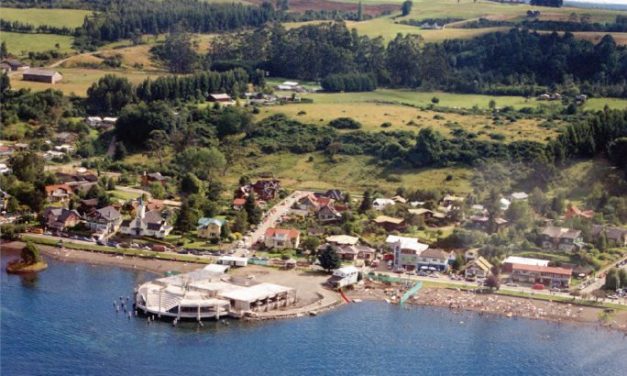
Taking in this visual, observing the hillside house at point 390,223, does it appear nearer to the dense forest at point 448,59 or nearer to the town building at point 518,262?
the town building at point 518,262

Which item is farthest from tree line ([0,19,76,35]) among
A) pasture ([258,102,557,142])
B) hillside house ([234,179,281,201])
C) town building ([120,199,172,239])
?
town building ([120,199,172,239])

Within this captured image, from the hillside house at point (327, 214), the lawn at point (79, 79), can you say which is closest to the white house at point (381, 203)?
the hillside house at point (327, 214)

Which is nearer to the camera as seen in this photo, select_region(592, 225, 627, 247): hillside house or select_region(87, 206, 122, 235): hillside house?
select_region(592, 225, 627, 247): hillside house

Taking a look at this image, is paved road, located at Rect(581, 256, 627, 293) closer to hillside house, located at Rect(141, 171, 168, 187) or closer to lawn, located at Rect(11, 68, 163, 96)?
hillside house, located at Rect(141, 171, 168, 187)

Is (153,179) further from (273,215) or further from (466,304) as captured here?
(466,304)

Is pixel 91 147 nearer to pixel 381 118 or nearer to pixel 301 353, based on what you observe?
pixel 381 118

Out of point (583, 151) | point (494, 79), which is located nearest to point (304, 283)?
point (583, 151)
